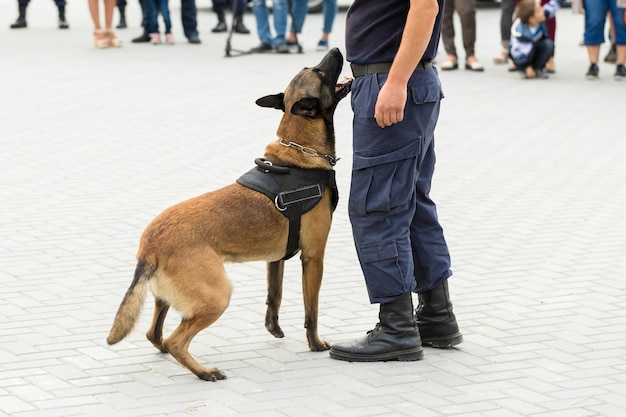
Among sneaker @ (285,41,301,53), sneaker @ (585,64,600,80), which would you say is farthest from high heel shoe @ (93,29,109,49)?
sneaker @ (585,64,600,80)

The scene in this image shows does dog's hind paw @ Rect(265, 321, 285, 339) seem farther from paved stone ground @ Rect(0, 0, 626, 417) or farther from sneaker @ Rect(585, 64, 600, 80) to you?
sneaker @ Rect(585, 64, 600, 80)

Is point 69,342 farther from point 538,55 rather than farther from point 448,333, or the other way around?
point 538,55

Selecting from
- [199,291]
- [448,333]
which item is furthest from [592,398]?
[199,291]

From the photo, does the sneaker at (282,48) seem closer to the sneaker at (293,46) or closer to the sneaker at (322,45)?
the sneaker at (293,46)

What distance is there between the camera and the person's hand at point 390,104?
171 inches

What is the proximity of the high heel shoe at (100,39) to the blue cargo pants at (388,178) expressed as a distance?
11.0 meters

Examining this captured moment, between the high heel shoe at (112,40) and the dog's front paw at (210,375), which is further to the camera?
the high heel shoe at (112,40)

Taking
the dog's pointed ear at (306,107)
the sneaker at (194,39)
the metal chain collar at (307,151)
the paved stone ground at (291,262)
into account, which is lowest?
the paved stone ground at (291,262)

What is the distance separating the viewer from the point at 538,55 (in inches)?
514

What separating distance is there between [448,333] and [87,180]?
4.01m

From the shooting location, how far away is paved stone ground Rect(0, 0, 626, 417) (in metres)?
4.30

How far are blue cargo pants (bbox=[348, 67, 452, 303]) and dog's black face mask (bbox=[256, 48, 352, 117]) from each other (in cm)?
10

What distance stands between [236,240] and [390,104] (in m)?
0.82

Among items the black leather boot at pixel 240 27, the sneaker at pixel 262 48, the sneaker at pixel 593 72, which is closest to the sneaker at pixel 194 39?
the sneaker at pixel 262 48
